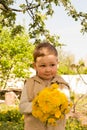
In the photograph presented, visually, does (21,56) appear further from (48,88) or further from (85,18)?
(48,88)

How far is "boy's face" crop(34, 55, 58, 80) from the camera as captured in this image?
2.93 metres

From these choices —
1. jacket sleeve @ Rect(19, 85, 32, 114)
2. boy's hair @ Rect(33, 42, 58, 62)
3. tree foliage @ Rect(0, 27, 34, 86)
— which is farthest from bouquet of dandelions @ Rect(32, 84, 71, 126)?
tree foliage @ Rect(0, 27, 34, 86)

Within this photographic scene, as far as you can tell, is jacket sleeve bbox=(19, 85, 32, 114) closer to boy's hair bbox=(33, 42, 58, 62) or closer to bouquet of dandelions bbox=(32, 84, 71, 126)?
bouquet of dandelions bbox=(32, 84, 71, 126)

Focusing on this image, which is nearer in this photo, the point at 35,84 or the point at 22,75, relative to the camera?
the point at 35,84

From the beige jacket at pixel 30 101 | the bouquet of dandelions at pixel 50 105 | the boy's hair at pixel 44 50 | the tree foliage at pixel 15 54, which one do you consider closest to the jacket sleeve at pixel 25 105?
the beige jacket at pixel 30 101

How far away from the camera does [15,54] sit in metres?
20.5

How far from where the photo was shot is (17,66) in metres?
20.1

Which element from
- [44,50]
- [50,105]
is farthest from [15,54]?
[50,105]

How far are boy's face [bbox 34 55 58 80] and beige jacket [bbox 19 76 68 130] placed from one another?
0.15 feet

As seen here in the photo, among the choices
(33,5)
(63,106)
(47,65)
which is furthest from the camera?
(33,5)

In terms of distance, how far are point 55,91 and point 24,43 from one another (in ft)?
57.3

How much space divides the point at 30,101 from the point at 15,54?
17595 millimetres

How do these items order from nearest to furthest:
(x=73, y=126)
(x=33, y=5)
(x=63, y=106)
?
(x=63, y=106)
(x=73, y=126)
(x=33, y=5)

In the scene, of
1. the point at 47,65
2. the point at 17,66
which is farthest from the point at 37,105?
the point at 17,66
